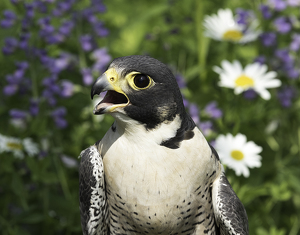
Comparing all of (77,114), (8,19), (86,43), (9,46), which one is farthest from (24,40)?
(77,114)

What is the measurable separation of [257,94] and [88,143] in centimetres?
151

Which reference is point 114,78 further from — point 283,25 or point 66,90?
point 283,25

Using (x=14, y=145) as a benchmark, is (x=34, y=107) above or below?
above

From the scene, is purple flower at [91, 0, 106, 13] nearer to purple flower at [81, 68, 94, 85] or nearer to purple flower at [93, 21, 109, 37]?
purple flower at [93, 21, 109, 37]

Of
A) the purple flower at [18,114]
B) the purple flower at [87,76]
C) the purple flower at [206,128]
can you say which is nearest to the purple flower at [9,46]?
the purple flower at [18,114]

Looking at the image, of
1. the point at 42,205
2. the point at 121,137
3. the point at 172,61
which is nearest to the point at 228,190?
the point at 121,137

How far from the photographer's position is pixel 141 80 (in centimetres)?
208

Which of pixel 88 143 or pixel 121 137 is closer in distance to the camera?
pixel 121 137

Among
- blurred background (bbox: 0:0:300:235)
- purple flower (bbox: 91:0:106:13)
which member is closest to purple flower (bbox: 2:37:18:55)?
blurred background (bbox: 0:0:300:235)

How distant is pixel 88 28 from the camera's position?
4.06 m

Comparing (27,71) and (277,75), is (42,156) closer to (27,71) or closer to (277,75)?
(27,71)

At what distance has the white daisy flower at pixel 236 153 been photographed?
9.79 ft

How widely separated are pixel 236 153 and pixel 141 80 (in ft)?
4.29

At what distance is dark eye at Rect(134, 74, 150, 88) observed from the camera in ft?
6.82
